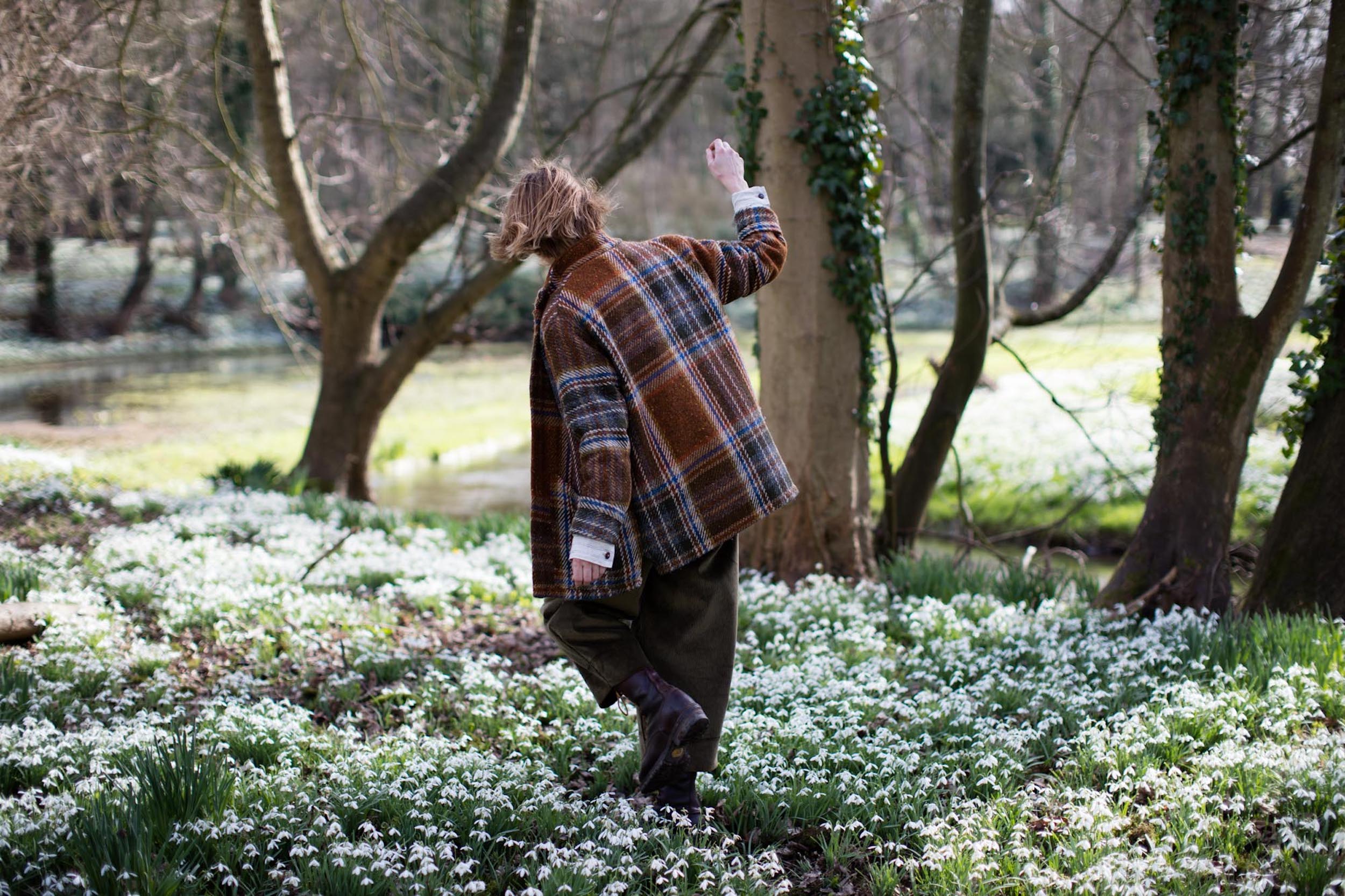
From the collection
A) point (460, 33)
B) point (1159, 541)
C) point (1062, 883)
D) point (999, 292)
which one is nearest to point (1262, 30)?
point (999, 292)

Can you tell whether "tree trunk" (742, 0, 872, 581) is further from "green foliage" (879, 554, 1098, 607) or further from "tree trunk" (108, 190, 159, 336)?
"tree trunk" (108, 190, 159, 336)

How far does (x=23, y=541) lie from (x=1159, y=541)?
7131 millimetres

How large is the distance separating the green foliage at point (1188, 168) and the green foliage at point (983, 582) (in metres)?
0.96

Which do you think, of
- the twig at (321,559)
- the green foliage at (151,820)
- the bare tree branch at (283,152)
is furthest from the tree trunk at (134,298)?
the green foliage at (151,820)

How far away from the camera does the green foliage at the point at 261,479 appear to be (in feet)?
32.1

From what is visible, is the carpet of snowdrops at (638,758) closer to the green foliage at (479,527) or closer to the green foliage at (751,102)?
the green foliage at (479,527)

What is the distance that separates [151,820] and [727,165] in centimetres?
262

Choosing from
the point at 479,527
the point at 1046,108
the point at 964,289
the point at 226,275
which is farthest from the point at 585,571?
the point at 226,275

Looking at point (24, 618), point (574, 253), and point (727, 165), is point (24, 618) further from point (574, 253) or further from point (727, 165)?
point (727, 165)

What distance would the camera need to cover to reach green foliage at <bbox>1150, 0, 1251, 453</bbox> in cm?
540

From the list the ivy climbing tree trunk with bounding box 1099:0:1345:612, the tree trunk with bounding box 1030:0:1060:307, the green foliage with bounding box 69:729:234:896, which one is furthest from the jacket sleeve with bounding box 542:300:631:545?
the tree trunk with bounding box 1030:0:1060:307

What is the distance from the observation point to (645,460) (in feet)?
10.6

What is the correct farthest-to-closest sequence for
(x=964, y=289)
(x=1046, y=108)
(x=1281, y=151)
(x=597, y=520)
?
(x=1046, y=108) → (x=964, y=289) → (x=1281, y=151) → (x=597, y=520)

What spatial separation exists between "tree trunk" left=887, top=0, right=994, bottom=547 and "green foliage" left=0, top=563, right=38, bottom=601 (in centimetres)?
538
